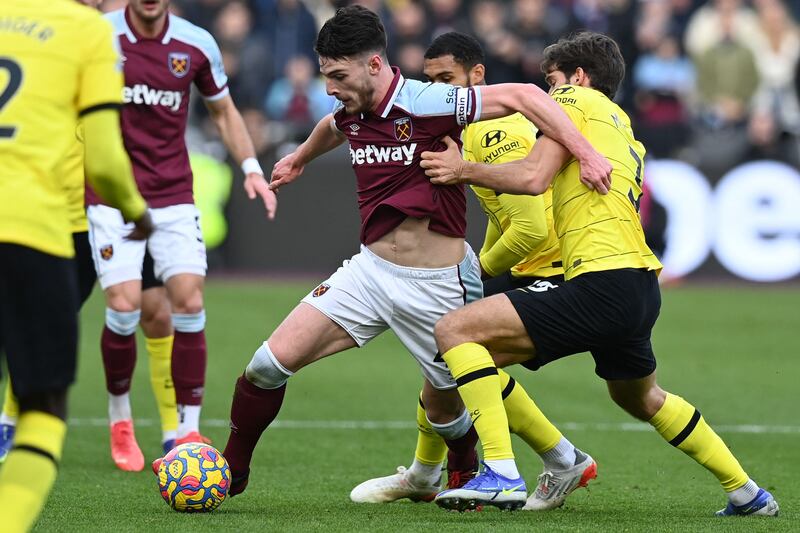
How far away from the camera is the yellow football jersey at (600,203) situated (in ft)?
19.8

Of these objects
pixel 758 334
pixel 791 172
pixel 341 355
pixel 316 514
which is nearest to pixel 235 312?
pixel 341 355

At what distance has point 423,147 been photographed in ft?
20.3

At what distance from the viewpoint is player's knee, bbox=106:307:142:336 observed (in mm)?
7668

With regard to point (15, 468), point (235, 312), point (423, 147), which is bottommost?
point (235, 312)

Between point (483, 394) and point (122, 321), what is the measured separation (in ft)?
8.58

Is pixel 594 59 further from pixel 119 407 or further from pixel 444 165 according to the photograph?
pixel 119 407

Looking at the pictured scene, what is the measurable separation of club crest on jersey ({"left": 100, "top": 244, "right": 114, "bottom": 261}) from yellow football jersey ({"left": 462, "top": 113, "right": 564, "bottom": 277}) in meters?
2.07

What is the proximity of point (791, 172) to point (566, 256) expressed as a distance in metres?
12.0

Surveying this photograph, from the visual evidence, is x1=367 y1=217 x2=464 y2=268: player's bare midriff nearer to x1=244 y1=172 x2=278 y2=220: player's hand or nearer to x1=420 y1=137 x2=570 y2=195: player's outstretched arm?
x1=420 y1=137 x2=570 y2=195: player's outstretched arm

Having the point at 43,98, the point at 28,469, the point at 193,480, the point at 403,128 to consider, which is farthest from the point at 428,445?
the point at 43,98

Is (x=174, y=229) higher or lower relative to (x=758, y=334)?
higher

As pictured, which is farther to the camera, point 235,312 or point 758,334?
point 235,312

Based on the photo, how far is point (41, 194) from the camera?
14.8 feet

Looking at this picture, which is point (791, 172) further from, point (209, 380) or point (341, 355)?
point (209, 380)
